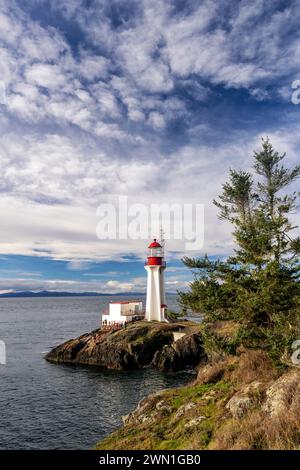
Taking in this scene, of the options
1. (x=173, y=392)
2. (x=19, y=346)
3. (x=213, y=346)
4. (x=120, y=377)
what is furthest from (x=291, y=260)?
(x=19, y=346)

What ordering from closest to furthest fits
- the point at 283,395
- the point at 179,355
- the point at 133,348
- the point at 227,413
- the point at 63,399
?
1. the point at 283,395
2. the point at 227,413
3. the point at 63,399
4. the point at 179,355
5. the point at 133,348

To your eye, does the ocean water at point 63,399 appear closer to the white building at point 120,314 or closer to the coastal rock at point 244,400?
the coastal rock at point 244,400

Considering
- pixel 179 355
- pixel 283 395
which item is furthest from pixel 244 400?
pixel 179 355

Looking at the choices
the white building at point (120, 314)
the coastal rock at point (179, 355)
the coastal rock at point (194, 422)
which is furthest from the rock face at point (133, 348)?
the coastal rock at point (194, 422)

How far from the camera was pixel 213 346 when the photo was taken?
58.7 ft

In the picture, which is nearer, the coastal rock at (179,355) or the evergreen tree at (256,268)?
the evergreen tree at (256,268)

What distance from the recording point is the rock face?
40.2m

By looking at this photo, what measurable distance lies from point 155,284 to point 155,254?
16.2ft

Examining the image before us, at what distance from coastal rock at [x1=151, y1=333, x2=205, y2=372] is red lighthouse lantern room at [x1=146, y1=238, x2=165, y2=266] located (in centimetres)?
1534

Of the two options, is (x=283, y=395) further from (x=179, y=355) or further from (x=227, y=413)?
(x=179, y=355)

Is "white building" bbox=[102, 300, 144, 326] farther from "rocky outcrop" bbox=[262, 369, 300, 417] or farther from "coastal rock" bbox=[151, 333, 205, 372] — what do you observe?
"rocky outcrop" bbox=[262, 369, 300, 417]

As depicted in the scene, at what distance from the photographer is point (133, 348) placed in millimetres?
41719

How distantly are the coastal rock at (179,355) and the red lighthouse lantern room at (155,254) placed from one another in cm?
1534

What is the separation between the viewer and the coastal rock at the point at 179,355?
38.8m
